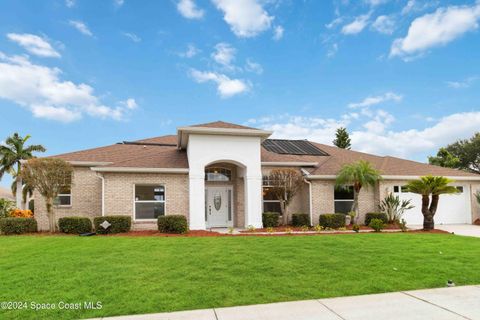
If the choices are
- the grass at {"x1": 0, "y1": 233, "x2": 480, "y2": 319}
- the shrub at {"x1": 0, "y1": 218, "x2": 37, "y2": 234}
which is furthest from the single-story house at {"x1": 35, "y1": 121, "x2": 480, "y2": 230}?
the grass at {"x1": 0, "y1": 233, "x2": 480, "y2": 319}

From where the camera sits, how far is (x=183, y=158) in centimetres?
1714

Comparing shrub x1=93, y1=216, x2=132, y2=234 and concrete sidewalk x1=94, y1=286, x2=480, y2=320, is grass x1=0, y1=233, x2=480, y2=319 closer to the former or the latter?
concrete sidewalk x1=94, y1=286, x2=480, y2=320

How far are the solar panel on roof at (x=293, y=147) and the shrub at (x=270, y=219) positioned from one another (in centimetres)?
523

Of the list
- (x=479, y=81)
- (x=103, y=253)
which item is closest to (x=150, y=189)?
(x=103, y=253)

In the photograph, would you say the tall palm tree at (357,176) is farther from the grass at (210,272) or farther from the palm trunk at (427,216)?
the grass at (210,272)

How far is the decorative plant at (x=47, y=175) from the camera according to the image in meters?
13.9

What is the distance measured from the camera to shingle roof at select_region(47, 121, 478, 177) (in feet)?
53.8

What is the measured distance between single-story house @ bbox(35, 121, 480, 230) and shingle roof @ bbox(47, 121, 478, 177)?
55 mm

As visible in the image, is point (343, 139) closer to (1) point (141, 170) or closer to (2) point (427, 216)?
(2) point (427, 216)

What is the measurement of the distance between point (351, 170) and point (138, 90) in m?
14.0

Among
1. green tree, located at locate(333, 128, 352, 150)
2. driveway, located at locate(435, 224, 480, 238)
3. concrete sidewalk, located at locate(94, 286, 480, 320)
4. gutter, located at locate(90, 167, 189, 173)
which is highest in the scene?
green tree, located at locate(333, 128, 352, 150)

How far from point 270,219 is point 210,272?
9855 millimetres

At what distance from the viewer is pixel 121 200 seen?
15.2m

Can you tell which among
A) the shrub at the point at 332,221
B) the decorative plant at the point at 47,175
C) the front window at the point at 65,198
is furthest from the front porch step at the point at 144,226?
the shrub at the point at 332,221
